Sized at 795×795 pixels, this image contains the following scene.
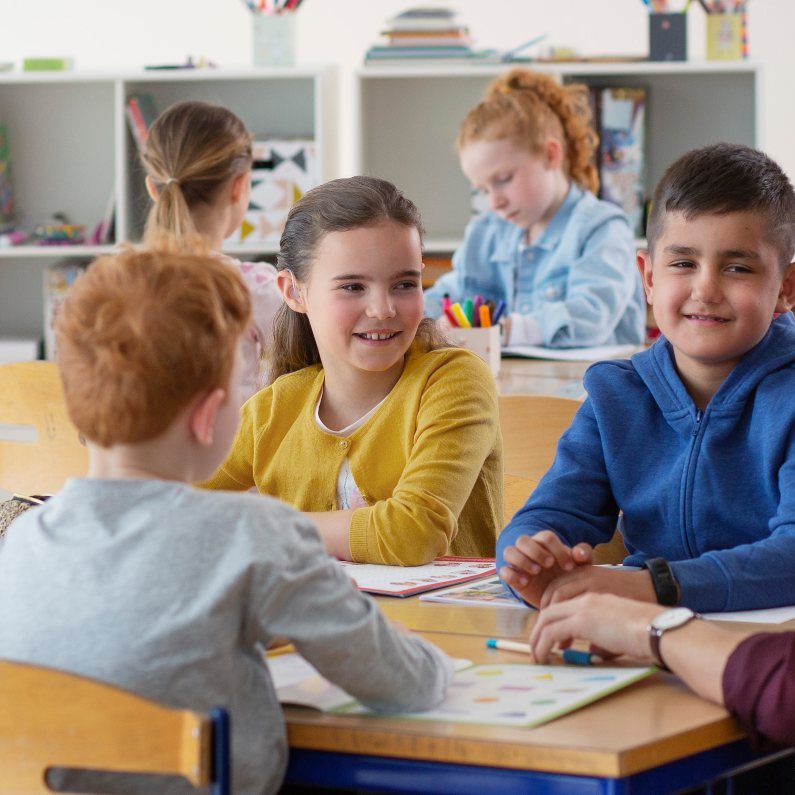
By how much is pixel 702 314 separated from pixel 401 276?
0.46 m

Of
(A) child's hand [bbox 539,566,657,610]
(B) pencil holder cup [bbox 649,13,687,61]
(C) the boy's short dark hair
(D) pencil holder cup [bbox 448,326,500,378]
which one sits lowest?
(A) child's hand [bbox 539,566,657,610]

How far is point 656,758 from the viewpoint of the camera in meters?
0.94

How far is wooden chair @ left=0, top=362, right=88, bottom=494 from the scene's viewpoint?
2.26 meters

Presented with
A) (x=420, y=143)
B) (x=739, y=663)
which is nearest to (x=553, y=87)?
(x=420, y=143)

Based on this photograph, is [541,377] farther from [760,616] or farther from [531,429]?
[760,616]

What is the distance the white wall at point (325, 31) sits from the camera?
4.50m

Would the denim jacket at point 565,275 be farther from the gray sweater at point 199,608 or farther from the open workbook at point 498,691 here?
the gray sweater at point 199,608

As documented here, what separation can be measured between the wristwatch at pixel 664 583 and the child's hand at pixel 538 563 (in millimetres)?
66

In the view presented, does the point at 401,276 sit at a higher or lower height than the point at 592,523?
higher

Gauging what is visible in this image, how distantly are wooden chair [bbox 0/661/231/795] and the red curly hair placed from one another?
223 millimetres

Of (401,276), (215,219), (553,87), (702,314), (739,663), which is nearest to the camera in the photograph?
(739,663)

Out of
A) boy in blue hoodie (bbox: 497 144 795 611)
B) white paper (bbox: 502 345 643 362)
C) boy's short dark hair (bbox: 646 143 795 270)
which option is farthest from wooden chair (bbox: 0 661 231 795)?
white paper (bbox: 502 345 643 362)

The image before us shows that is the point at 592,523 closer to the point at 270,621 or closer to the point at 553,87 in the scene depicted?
the point at 270,621

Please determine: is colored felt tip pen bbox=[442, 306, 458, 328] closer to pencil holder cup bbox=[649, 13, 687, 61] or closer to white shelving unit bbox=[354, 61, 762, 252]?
white shelving unit bbox=[354, 61, 762, 252]
